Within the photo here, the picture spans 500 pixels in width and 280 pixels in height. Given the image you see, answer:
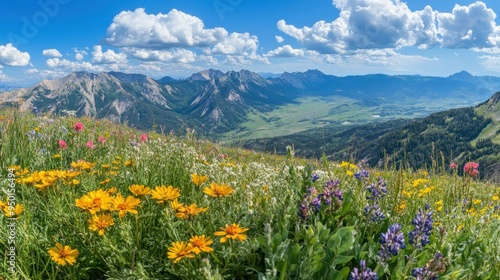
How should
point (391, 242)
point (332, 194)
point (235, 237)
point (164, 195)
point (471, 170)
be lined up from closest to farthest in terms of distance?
point (391, 242) → point (235, 237) → point (164, 195) → point (332, 194) → point (471, 170)

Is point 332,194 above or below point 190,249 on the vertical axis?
above

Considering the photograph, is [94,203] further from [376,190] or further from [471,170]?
[471,170]

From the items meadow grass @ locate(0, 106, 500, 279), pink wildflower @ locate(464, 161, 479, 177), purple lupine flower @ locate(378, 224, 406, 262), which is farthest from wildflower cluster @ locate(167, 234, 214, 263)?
pink wildflower @ locate(464, 161, 479, 177)

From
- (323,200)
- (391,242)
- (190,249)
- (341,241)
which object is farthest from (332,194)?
(190,249)

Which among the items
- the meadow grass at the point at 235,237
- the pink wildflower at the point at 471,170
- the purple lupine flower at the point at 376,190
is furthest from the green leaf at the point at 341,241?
the pink wildflower at the point at 471,170

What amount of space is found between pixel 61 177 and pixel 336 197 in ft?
8.37

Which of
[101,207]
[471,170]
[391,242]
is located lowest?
[471,170]

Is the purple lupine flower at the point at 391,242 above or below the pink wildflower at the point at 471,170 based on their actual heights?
above

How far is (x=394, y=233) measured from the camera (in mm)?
2238

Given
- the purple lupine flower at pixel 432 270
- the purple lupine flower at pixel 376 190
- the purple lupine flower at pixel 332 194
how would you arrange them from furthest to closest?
the purple lupine flower at pixel 376 190 → the purple lupine flower at pixel 332 194 → the purple lupine flower at pixel 432 270

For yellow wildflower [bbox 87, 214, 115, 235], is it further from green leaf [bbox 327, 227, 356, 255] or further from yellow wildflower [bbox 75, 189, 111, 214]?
green leaf [bbox 327, 227, 356, 255]

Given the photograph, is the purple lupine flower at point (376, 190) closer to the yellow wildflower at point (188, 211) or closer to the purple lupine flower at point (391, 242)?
the purple lupine flower at point (391, 242)

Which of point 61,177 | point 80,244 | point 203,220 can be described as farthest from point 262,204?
point 61,177

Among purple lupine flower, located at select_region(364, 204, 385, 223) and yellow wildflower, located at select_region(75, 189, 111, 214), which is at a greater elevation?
yellow wildflower, located at select_region(75, 189, 111, 214)
